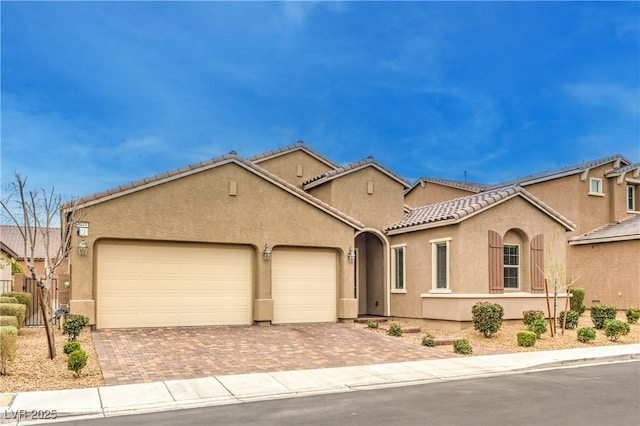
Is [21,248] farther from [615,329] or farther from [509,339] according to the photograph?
[615,329]

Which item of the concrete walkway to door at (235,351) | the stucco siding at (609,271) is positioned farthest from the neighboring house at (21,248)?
the stucco siding at (609,271)

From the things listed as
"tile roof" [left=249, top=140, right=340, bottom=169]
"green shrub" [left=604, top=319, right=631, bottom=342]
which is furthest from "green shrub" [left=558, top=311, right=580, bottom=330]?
"tile roof" [left=249, top=140, right=340, bottom=169]

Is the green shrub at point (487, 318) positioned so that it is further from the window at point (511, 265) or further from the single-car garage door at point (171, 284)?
the single-car garage door at point (171, 284)

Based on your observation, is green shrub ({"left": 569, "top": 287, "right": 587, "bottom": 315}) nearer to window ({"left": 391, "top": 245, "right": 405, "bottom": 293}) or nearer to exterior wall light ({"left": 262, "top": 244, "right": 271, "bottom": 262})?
window ({"left": 391, "top": 245, "right": 405, "bottom": 293})

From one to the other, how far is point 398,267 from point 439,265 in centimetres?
240

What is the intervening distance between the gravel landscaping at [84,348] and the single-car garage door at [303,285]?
1.50 metres

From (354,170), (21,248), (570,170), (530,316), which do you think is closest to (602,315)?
(530,316)

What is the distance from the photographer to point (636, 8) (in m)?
18.8

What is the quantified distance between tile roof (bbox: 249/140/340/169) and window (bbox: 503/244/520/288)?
8843 millimetres

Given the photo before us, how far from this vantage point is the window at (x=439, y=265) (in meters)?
18.4

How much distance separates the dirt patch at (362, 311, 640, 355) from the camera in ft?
49.8

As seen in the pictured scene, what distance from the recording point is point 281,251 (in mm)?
18609

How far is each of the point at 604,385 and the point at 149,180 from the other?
504 inches

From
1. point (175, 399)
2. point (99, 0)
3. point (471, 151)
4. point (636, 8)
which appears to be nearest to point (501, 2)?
Answer: point (636, 8)
